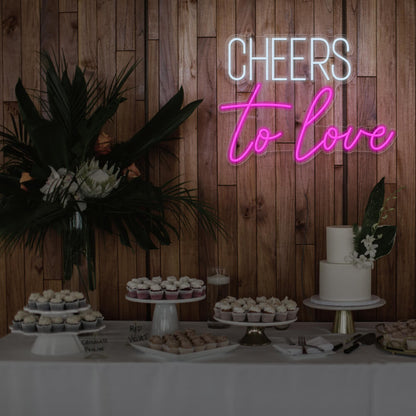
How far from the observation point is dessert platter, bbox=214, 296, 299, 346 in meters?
2.31

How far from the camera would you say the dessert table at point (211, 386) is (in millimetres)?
2049

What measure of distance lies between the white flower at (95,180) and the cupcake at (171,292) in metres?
0.55

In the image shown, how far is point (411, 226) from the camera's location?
297 centimetres

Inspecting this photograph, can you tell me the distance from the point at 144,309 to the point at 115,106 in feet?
3.85

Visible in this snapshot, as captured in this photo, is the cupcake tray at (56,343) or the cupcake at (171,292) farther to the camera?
the cupcake at (171,292)

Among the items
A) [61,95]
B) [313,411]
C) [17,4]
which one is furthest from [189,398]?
[17,4]

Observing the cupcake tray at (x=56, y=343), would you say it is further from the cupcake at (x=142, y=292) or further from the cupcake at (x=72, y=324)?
the cupcake at (x=142, y=292)

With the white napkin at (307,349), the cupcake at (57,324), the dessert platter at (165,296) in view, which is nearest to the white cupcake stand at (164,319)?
the dessert platter at (165,296)

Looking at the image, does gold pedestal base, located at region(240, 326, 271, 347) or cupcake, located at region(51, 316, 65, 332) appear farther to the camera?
gold pedestal base, located at region(240, 326, 271, 347)

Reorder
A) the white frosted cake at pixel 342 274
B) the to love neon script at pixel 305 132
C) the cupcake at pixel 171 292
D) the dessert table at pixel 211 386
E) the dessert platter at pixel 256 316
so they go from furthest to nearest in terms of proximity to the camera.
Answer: the to love neon script at pixel 305 132 → the white frosted cake at pixel 342 274 → the cupcake at pixel 171 292 → the dessert platter at pixel 256 316 → the dessert table at pixel 211 386

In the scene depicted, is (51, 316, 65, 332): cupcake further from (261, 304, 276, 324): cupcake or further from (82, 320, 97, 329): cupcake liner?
(261, 304, 276, 324): cupcake

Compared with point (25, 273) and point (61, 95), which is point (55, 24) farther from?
point (25, 273)

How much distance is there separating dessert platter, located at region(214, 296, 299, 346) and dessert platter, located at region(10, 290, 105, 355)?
0.55 meters

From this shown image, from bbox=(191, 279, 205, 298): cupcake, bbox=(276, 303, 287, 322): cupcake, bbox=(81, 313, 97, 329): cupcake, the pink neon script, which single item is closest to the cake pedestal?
bbox=(276, 303, 287, 322): cupcake
